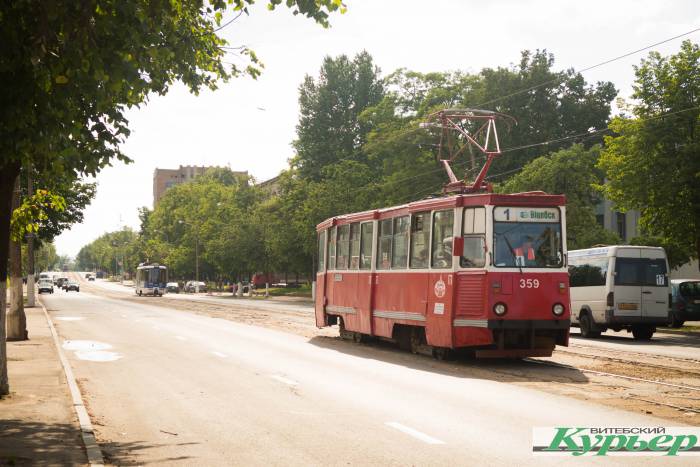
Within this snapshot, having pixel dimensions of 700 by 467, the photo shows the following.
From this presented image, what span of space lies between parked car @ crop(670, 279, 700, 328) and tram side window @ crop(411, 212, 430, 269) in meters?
18.0

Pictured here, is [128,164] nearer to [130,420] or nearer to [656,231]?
[130,420]

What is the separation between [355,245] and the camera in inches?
904

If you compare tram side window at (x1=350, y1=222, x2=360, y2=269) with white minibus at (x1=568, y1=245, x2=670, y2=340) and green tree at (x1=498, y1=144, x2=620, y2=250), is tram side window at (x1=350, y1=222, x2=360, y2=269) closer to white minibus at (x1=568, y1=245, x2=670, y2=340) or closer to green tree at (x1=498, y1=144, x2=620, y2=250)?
white minibus at (x1=568, y1=245, x2=670, y2=340)

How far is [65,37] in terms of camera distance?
8.98m

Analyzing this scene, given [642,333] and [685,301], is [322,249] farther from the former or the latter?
[685,301]

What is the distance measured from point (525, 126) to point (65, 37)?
55519 millimetres

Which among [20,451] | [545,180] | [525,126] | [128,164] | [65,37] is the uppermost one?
[525,126]

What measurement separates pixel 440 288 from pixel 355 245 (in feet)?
18.7

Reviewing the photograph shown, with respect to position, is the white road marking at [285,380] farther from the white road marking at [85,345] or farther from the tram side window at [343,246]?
the tram side window at [343,246]

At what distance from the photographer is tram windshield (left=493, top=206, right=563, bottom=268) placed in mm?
16859

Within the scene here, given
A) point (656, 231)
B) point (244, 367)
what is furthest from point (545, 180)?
point (244, 367)

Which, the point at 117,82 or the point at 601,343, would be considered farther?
the point at 601,343

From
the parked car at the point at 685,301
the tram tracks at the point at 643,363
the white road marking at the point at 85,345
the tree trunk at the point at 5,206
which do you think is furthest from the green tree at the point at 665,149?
the tree trunk at the point at 5,206

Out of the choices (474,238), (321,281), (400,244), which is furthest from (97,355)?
(474,238)
